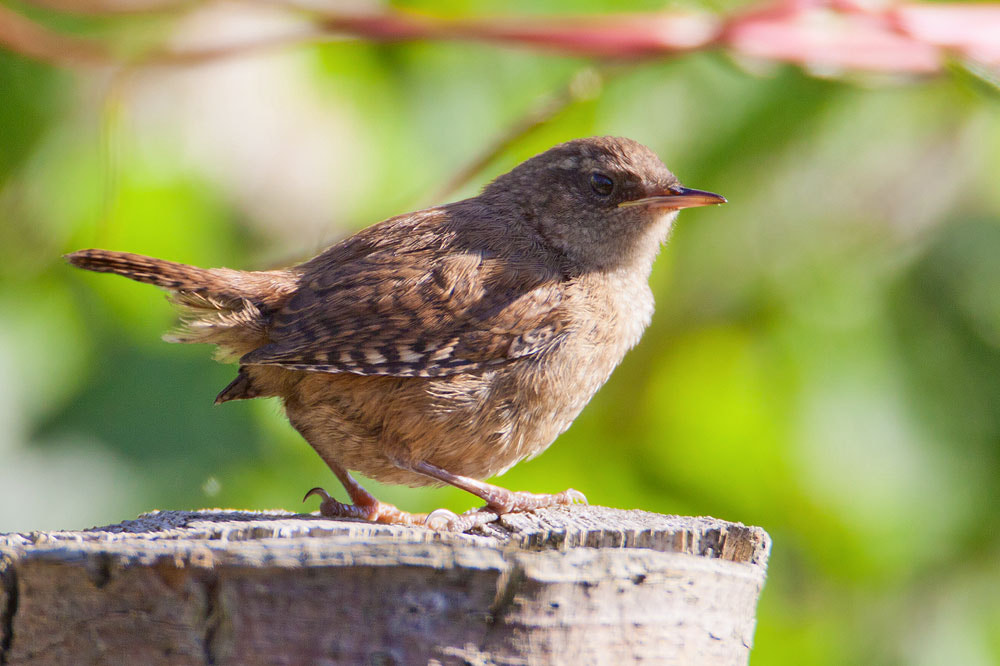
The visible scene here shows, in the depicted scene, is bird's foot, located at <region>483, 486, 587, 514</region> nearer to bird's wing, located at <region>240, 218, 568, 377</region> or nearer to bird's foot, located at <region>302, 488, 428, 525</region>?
bird's foot, located at <region>302, 488, 428, 525</region>

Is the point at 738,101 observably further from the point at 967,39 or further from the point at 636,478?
the point at 636,478

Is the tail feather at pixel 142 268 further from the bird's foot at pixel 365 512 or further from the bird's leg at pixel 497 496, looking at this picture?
the bird's leg at pixel 497 496

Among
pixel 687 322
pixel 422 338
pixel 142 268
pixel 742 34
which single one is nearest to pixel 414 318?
pixel 422 338

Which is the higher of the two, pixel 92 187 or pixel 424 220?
pixel 92 187

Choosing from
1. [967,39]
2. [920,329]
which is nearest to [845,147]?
[920,329]

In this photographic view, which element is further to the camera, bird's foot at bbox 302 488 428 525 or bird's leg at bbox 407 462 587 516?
bird's foot at bbox 302 488 428 525

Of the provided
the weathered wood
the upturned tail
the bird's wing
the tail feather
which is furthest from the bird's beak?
the weathered wood

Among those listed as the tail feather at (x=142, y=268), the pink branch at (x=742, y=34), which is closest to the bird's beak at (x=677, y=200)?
the pink branch at (x=742, y=34)
